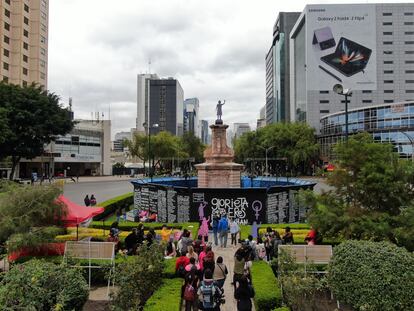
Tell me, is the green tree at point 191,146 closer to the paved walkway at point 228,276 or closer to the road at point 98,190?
the road at point 98,190

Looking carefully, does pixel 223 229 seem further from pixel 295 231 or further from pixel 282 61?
pixel 282 61

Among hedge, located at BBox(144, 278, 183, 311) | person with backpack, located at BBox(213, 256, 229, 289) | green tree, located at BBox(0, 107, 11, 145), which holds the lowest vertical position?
hedge, located at BBox(144, 278, 183, 311)

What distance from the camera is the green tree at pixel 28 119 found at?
4312cm

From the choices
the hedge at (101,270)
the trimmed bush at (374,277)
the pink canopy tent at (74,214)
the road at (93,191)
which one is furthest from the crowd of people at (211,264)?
the road at (93,191)

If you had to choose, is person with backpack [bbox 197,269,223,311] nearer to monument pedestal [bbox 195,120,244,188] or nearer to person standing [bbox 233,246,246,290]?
person standing [bbox 233,246,246,290]

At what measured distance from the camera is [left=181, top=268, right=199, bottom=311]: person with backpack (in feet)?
27.5

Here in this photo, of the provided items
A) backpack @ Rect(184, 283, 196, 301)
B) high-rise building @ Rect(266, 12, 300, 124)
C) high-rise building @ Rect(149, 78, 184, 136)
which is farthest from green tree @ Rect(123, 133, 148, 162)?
high-rise building @ Rect(149, 78, 184, 136)

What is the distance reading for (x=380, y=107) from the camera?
72688 mm

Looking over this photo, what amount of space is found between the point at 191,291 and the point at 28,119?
41.8m

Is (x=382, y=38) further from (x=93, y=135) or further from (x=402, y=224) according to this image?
(x=402, y=224)

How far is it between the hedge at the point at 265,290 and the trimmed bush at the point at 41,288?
12.8 ft

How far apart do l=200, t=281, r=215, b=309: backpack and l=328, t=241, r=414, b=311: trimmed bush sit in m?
2.80

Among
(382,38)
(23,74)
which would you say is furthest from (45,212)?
(382,38)

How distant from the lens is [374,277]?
779cm
